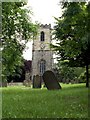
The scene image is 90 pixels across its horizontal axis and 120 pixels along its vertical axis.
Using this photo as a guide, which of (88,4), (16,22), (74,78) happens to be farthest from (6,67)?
(74,78)

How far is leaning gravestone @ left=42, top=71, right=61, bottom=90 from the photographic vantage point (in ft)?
72.5

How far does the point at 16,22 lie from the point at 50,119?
17.8 m

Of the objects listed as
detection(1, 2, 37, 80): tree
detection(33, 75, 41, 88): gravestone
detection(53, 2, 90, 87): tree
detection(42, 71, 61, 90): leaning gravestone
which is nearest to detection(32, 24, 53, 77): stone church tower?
detection(33, 75, 41, 88): gravestone

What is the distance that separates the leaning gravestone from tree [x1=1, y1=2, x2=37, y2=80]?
3731mm

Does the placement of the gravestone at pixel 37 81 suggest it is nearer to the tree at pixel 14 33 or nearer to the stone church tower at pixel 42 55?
the tree at pixel 14 33

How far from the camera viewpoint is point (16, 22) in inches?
1037

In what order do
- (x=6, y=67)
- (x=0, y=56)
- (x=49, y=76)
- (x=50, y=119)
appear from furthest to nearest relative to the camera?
(x=6, y=67), (x=0, y=56), (x=49, y=76), (x=50, y=119)

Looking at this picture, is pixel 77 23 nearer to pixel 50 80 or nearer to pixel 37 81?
pixel 50 80

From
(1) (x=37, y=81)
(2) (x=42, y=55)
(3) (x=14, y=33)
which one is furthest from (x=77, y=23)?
(2) (x=42, y=55)

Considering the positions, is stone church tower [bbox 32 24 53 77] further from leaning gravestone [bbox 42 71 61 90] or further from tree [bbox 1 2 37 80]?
leaning gravestone [bbox 42 71 61 90]

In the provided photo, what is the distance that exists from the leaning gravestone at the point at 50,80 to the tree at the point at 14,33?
147 inches

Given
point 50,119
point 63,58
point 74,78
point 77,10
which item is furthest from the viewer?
point 74,78

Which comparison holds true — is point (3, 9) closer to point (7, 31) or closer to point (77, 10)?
point (7, 31)

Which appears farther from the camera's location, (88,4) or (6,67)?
(6,67)
